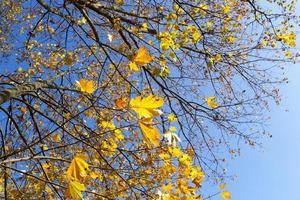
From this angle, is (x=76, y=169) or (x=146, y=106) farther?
(x=76, y=169)

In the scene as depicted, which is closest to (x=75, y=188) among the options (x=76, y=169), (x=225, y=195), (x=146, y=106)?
(x=76, y=169)

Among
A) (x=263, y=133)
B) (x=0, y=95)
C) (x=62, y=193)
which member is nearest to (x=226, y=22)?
(x=263, y=133)

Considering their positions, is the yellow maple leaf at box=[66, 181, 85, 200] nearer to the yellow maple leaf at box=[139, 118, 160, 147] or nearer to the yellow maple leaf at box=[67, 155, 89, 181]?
the yellow maple leaf at box=[67, 155, 89, 181]

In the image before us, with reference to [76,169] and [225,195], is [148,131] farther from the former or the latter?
[225,195]

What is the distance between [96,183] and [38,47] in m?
3.31

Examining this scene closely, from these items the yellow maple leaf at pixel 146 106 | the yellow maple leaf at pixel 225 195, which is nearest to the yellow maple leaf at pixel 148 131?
the yellow maple leaf at pixel 146 106

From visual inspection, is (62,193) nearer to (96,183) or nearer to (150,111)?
(96,183)

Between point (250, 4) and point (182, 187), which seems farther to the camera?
point (250, 4)

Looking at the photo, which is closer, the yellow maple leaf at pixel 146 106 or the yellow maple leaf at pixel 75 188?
the yellow maple leaf at pixel 146 106

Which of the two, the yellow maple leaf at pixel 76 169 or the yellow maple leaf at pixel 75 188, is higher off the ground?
the yellow maple leaf at pixel 76 169

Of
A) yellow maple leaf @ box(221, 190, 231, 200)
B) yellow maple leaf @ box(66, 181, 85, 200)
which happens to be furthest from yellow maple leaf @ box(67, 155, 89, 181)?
yellow maple leaf @ box(221, 190, 231, 200)

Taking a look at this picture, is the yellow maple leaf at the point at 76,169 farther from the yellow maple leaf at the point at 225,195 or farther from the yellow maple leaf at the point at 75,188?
the yellow maple leaf at the point at 225,195

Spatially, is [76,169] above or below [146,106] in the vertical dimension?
below

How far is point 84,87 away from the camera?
7.43 feet
